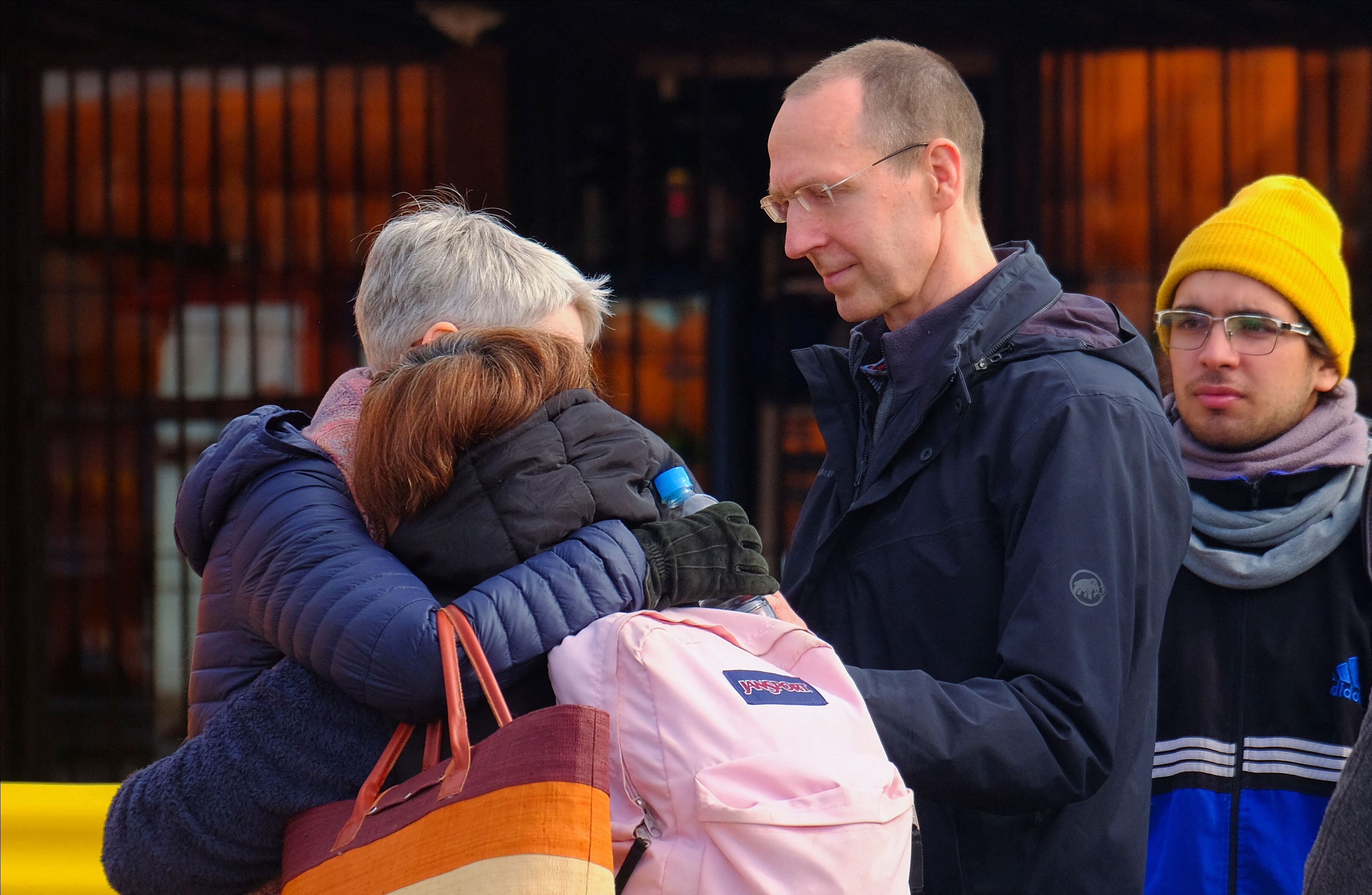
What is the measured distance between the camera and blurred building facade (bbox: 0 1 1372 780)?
4457mm

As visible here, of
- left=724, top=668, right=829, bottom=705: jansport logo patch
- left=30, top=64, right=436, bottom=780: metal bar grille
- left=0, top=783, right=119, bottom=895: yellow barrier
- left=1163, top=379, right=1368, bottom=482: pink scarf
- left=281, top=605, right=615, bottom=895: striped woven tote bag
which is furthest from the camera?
left=30, top=64, right=436, bottom=780: metal bar grille

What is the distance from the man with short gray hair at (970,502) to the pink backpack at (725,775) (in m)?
0.26

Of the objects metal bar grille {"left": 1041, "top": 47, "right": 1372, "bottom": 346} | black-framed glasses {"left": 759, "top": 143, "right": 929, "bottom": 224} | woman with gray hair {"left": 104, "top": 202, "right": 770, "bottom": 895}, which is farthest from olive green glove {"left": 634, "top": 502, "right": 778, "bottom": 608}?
metal bar grille {"left": 1041, "top": 47, "right": 1372, "bottom": 346}

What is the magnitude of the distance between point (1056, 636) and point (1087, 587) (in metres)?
0.08

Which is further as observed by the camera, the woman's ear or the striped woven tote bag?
the woman's ear

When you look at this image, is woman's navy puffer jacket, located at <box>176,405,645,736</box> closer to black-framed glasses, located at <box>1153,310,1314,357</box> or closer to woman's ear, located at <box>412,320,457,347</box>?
woman's ear, located at <box>412,320,457,347</box>

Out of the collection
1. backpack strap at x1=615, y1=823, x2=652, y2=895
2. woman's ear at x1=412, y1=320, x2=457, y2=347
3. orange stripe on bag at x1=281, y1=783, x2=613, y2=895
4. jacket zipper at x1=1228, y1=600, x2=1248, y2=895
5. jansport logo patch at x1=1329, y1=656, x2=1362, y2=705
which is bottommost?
jacket zipper at x1=1228, y1=600, x2=1248, y2=895

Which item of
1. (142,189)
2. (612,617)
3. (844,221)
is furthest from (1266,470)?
(142,189)

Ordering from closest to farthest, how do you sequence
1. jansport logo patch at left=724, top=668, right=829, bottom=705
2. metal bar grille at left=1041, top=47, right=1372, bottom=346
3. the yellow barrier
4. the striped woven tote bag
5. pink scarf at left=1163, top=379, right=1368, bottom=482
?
the striped woven tote bag
jansport logo patch at left=724, top=668, right=829, bottom=705
pink scarf at left=1163, top=379, right=1368, bottom=482
the yellow barrier
metal bar grille at left=1041, top=47, right=1372, bottom=346

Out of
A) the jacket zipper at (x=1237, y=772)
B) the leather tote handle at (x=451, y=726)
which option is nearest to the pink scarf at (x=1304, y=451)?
the jacket zipper at (x=1237, y=772)

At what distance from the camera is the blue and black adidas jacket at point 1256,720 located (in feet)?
7.23

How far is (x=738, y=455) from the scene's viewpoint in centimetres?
475

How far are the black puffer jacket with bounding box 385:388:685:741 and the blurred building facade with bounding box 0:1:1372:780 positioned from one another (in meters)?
3.16

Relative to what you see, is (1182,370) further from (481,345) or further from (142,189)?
(142,189)
